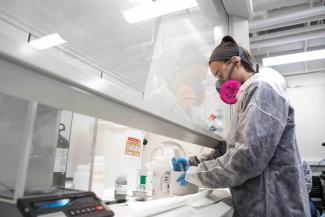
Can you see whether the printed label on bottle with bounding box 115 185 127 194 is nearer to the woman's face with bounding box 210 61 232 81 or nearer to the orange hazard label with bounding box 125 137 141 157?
the orange hazard label with bounding box 125 137 141 157

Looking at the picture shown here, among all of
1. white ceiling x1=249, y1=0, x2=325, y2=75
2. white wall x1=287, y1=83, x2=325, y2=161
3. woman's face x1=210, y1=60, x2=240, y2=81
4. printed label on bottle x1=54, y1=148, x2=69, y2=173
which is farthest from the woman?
white wall x1=287, y1=83, x2=325, y2=161

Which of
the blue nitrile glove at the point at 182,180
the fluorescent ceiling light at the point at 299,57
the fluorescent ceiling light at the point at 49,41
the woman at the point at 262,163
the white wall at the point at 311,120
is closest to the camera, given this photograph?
the fluorescent ceiling light at the point at 49,41

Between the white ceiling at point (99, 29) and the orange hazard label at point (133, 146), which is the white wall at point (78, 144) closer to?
the white ceiling at point (99, 29)

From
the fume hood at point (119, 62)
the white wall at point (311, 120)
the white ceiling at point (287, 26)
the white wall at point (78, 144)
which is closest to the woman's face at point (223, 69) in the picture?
the fume hood at point (119, 62)

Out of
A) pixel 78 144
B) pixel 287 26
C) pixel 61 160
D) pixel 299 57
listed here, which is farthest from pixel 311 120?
pixel 61 160

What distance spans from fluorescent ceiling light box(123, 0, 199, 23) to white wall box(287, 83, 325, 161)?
4176 millimetres

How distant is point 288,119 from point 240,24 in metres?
1.29

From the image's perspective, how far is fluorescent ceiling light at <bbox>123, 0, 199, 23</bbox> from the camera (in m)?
1.24

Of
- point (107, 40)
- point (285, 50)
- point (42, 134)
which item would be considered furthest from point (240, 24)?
point (285, 50)

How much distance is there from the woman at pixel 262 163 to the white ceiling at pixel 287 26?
99.3 inches

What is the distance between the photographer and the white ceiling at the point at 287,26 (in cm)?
311

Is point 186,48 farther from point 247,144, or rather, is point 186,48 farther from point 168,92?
point 247,144

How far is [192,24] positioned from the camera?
5.08 ft

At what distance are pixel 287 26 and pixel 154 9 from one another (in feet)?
10.5
